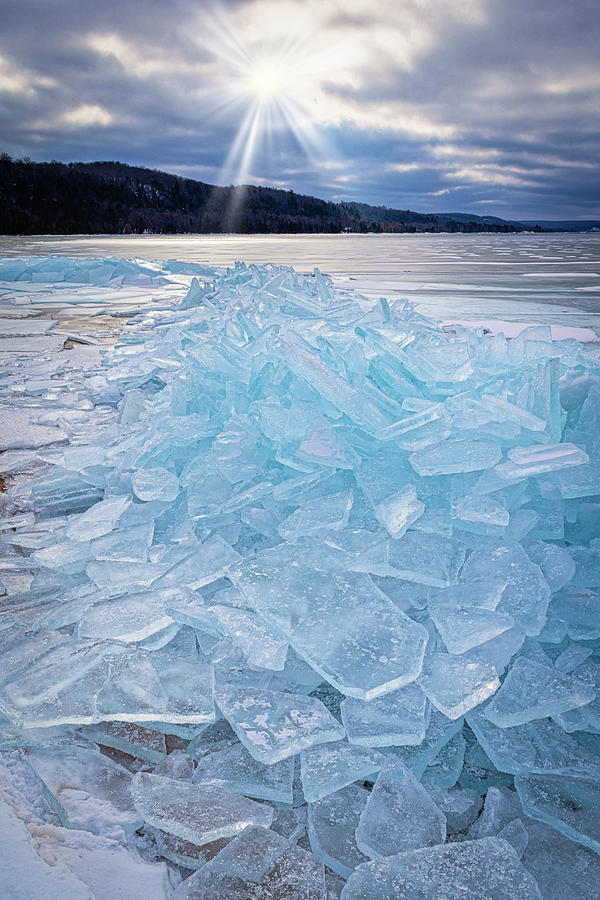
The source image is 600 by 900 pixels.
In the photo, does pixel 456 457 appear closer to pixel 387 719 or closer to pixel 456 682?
pixel 456 682

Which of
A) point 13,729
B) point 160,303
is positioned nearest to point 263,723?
point 13,729

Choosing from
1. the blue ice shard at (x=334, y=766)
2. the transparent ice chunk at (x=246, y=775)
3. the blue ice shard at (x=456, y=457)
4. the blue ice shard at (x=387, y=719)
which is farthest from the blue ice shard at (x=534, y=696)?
the blue ice shard at (x=456, y=457)

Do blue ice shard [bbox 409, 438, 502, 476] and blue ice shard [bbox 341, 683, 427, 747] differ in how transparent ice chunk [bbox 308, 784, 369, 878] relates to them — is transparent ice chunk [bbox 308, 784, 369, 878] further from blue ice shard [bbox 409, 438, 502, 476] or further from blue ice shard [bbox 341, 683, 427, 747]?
blue ice shard [bbox 409, 438, 502, 476]

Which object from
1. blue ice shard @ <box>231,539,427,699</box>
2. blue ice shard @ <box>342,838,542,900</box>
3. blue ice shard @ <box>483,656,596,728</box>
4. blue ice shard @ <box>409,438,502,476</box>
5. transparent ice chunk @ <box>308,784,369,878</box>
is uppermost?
blue ice shard @ <box>409,438,502,476</box>

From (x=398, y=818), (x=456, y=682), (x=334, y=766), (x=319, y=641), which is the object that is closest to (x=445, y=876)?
(x=398, y=818)

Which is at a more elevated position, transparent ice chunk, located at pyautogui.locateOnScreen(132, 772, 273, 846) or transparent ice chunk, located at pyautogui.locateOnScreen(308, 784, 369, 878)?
transparent ice chunk, located at pyautogui.locateOnScreen(132, 772, 273, 846)

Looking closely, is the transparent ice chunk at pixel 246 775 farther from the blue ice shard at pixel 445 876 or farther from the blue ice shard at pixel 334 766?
the blue ice shard at pixel 445 876

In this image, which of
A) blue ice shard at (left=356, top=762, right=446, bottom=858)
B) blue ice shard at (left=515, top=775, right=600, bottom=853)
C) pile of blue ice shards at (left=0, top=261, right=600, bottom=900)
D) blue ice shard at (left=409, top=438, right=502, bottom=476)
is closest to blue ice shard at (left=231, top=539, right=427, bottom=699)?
pile of blue ice shards at (left=0, top=261, right=600, bottom=900)

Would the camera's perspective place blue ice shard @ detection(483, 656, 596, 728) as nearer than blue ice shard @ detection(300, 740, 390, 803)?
No
